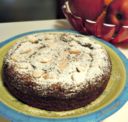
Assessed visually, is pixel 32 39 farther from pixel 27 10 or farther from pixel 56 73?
pixel 27 10

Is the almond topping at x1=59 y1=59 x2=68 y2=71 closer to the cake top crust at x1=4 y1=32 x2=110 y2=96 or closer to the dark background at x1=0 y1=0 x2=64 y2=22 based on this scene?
the cake top crust at x1=4 y1=32 x2=110 y2=96

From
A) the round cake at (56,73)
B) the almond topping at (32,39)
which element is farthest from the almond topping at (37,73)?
the almond topping at (32,39)

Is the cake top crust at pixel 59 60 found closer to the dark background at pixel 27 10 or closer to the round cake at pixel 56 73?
the round cake at pixel 56 73

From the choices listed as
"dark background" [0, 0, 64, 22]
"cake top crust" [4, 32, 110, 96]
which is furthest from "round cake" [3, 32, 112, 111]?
"dark background" [0, 0, 64, 22]

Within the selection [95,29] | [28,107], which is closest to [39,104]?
[28,107]

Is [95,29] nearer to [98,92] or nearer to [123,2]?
[123,2]

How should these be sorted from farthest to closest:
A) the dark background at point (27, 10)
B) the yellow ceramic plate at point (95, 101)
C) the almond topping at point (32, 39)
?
the dark background at point (27, 10) < the almond topping at point (32, 39) < the yellow ceramic plate at point (95, 101)

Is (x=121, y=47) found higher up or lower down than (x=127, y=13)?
lower down
